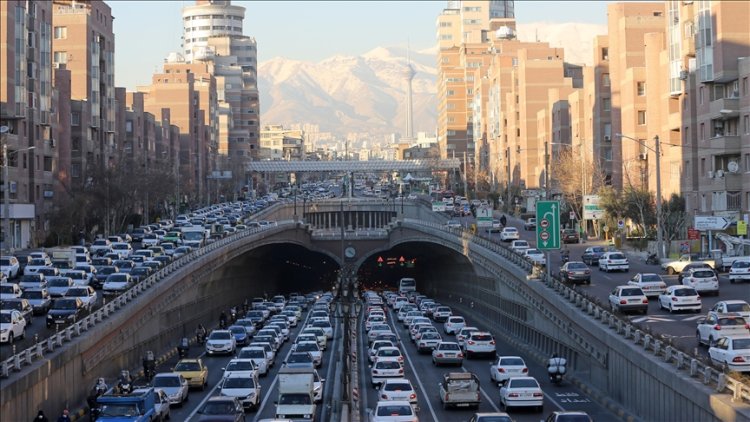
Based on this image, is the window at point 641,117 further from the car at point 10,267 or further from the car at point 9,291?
the car at point 9,291

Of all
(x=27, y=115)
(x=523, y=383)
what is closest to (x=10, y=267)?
(x=27, y=115)

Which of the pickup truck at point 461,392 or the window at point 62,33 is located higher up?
the window at point 62,33

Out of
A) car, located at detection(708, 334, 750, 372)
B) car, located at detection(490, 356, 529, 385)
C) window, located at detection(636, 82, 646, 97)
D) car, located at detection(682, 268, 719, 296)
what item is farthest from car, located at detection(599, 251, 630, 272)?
car, located at detection(708, 334, 750, 372)

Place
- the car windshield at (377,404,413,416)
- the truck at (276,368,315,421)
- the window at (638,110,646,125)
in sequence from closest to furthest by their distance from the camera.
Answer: the car windshield at (377,404,413,416)
the truck at (276,368,315,421)
the window at (638,110,646,125)

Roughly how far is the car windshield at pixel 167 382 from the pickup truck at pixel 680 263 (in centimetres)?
3447

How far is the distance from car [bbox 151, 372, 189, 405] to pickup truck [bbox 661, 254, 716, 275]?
34.1m

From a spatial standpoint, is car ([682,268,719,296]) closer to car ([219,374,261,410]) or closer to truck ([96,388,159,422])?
car ([219,374,261,410])

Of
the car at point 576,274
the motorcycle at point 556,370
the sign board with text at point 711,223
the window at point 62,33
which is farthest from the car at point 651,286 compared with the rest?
the window at point 62,33

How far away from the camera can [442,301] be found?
430 ft

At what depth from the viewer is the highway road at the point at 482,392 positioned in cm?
4375

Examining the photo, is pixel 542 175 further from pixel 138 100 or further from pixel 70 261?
pixel 70 261

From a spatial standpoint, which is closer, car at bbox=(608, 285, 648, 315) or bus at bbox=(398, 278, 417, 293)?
car at bbox=(608, 285, 648, 315)

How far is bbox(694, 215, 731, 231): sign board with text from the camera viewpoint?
7881 centimetres

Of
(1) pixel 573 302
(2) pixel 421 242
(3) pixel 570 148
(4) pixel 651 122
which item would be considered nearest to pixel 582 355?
(1) pixel 573 302
